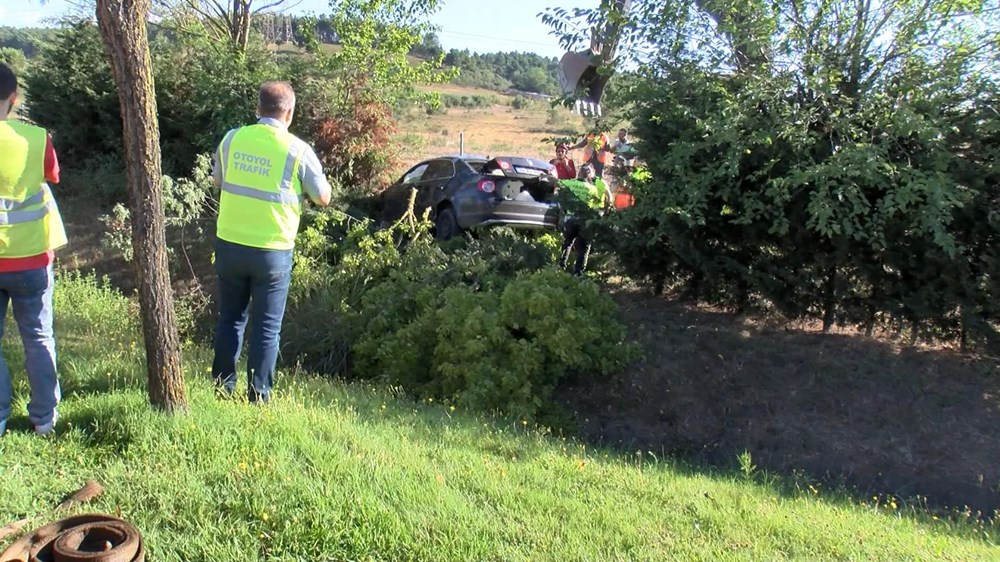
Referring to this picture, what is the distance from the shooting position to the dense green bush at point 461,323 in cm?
635

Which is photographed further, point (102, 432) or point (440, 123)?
point (440, 123)

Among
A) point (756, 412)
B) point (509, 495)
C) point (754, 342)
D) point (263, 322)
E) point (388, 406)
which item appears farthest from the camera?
point (754, 342)

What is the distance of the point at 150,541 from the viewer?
289cm

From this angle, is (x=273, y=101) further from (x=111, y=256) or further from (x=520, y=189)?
(x=111, y=256)

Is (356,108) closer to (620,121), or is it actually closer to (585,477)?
(620,121)

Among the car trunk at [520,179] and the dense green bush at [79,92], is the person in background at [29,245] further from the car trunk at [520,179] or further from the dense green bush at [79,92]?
the dense green bush at [79,92]

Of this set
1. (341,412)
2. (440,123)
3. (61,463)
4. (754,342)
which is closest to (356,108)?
(754,342)

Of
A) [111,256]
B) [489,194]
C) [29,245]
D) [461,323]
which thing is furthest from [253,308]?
[111,256]

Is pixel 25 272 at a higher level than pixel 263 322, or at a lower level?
higher

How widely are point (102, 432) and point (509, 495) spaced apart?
201cm

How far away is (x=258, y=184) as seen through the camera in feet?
14.3

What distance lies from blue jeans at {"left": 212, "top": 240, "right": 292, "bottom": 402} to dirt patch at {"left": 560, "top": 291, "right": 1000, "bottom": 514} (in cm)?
276

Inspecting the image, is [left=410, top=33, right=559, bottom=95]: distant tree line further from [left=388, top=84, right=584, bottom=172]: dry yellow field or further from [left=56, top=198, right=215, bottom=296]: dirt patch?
[left=56, top=198, right=215, bottom=296]: dirt patch

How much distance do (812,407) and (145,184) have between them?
522cm
